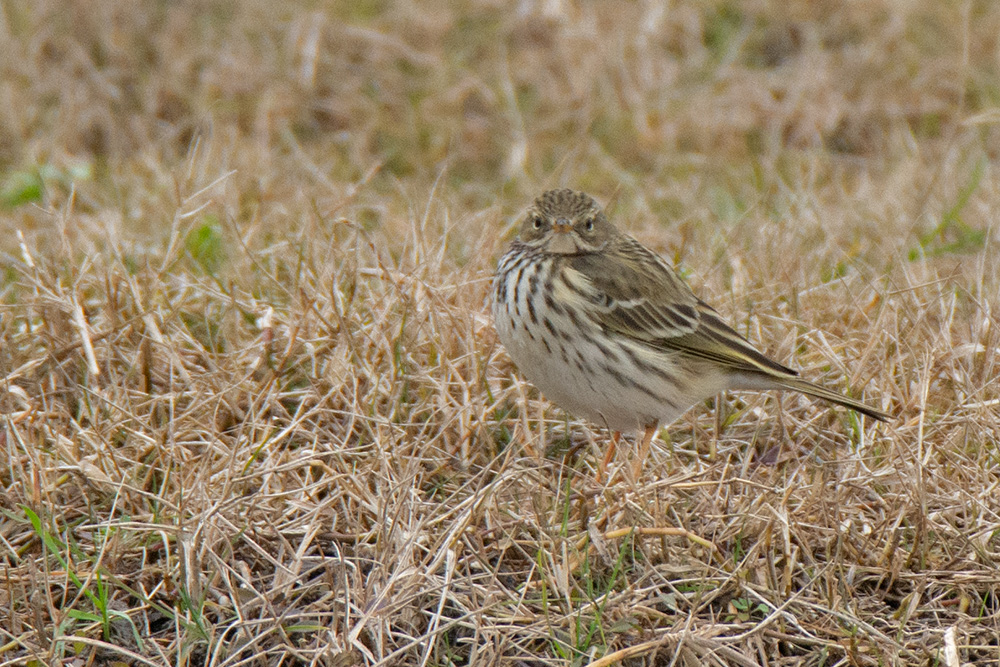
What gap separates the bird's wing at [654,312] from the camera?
14.9 ft

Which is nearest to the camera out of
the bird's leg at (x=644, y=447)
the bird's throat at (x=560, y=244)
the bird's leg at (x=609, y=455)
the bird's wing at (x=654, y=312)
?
the bird's leg at (x=644, y=447)

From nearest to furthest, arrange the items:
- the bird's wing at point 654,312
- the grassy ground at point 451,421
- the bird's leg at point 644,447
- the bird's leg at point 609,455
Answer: the grassy ground at point 451,421 < the bird's leg at point 644,447 < the bird's leg at point 609,455 < the bird's wing at point 654,312

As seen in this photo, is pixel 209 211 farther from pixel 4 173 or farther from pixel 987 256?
pixel 987 256

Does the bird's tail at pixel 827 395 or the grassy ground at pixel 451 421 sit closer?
the grassy ground at pixel 451 421

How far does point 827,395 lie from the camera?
446 cm

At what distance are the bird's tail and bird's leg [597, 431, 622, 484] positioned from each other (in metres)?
0.61

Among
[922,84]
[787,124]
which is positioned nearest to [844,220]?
[787,124]

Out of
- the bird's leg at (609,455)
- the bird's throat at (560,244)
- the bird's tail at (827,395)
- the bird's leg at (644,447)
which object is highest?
the bird's throat at (560,244)

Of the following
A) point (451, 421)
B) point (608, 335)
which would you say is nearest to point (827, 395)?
point (608, 335)

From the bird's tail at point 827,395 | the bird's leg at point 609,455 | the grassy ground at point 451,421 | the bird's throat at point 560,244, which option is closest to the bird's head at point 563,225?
the bird's throat at point 560,244

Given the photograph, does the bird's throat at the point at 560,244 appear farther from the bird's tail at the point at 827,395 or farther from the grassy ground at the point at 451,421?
the bird's tail at the point at 827,395

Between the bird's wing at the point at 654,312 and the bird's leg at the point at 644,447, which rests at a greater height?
the bird's wing at the point at 654,312

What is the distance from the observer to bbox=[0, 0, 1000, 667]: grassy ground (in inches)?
151

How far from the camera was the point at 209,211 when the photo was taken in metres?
6.33
